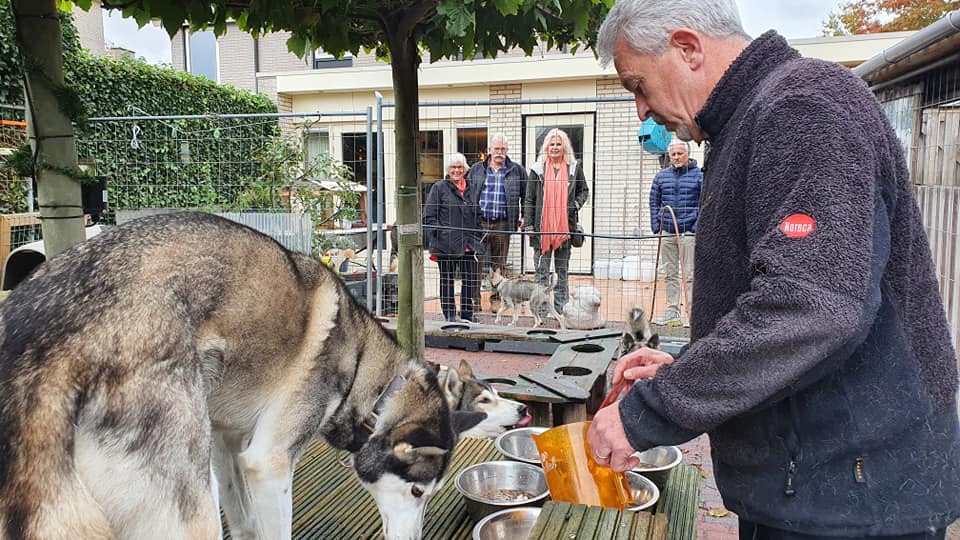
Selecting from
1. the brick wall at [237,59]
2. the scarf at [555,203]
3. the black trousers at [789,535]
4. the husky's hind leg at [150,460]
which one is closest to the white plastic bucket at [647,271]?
the scarf at [555,203]

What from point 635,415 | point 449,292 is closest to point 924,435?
point 635,415

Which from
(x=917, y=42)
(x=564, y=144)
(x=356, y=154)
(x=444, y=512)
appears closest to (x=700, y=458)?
(x=444, y=512)

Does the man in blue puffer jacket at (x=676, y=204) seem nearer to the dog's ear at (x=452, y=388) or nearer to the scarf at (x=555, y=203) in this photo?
the scarf at (x=555, y=203)

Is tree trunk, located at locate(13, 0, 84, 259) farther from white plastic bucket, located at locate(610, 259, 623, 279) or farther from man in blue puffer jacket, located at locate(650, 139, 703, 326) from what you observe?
white plastic bucket, located at locate(610, 259, 623, 279)

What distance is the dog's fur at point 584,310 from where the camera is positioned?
29.2 ft

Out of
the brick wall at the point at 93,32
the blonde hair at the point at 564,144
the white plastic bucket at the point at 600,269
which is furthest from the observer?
the brick wall at the point at 93,32

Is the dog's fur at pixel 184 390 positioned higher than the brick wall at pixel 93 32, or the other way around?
the brick wall at pixel 93 32

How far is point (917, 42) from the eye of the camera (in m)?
3.26

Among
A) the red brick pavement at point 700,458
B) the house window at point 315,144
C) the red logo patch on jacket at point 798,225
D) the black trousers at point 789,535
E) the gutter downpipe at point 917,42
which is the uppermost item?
the house window at point 315,144

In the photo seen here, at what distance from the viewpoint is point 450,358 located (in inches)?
300

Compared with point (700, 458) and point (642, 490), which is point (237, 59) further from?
point (642, 490)

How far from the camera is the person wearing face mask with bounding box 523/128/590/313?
8680 millimetres

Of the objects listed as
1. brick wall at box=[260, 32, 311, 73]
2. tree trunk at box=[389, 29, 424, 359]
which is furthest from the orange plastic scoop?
brick wall at box=[260, 32, 311, 73]

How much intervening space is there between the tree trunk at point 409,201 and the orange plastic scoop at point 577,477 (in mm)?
1771
